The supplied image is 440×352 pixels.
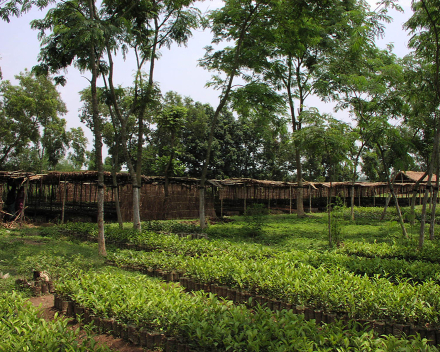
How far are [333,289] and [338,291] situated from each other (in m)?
0.09

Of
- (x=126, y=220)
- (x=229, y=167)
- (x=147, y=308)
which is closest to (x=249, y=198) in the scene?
(x=229, y=167)

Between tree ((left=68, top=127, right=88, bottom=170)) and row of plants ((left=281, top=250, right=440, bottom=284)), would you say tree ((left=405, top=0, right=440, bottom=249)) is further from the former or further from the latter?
tree ((left=68, top=127, right=88, bottom=170))

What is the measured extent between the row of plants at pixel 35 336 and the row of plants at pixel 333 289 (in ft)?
7.88

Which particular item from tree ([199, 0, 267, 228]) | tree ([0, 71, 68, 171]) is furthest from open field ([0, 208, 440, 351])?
tree ([0, 71, 68, 171])

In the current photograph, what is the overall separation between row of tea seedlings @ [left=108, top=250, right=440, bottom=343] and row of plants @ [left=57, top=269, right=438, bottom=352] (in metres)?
0.32

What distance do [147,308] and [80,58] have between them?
8.29m

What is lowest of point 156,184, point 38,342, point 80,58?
point 38,342

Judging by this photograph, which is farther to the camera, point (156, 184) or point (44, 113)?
point (44, 113)

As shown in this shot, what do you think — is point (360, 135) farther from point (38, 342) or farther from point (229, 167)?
point (229, 167)

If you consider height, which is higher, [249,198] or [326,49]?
[326,49]

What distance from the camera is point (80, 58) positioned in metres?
9.88

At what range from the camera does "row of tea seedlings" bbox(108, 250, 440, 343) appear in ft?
13.0

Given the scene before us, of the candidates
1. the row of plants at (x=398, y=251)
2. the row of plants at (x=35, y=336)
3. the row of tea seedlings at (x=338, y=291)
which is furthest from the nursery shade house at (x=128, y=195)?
the row of plants at (x=35, y=336)

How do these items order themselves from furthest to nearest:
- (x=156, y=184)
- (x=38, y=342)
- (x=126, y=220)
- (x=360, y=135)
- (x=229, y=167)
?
(x=229, y=167)
(x=156, y=184)
(x=126, y=220)
(x=360, y=135)
(x=38, y=342)
